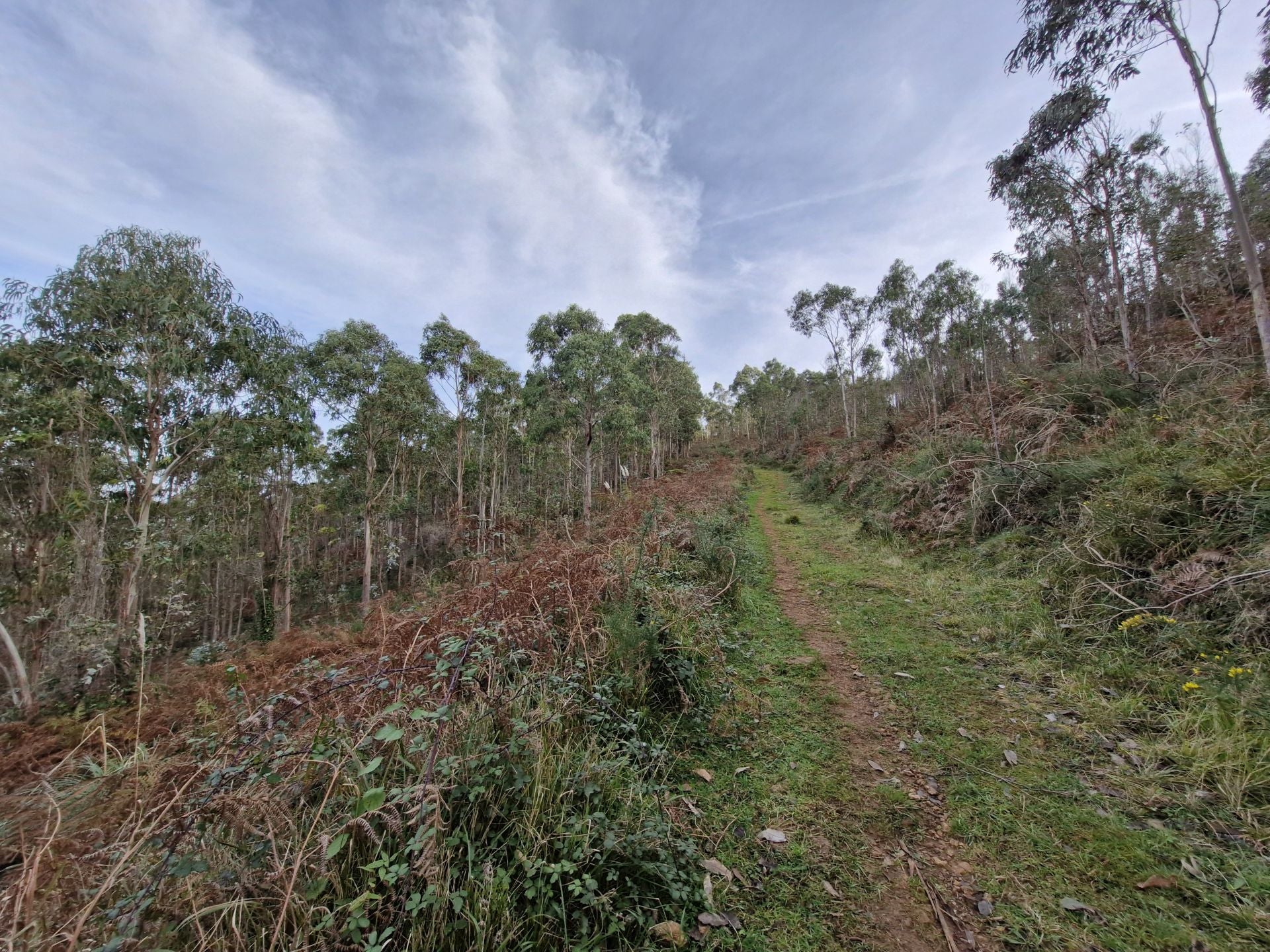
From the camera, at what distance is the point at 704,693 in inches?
139

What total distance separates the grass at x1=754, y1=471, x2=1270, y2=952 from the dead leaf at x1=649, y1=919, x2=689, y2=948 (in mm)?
1272

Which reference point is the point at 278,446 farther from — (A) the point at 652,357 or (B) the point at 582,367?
(A) the point at 652,357

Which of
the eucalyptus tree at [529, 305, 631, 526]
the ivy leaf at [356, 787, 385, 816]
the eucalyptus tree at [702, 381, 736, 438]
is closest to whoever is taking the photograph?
the ivy leaf at [356, 787, 385, 816]

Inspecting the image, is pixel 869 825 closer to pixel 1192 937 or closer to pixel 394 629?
pixel 1192 937

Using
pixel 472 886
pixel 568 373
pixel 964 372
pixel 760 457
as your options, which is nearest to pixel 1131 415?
pixel 472 886

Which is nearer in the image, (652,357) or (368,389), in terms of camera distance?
(368,389)

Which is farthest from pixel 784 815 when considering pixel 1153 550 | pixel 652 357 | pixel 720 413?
pixel 720 413

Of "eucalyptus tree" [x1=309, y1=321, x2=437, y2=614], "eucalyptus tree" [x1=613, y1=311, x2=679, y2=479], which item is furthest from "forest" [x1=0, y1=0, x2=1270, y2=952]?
"eucalyptus tree" [x1=613, y1=311, x2=679, y2=479]

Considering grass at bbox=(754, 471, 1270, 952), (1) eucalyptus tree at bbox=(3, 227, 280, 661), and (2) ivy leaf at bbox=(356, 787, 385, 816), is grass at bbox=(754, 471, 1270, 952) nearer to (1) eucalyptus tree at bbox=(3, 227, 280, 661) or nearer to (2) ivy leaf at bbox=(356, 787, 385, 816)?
(2) ivy leaf at bbox=(356, 787, 385, 816)

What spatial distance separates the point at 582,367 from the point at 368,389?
7324mm

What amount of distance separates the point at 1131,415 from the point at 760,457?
30064mm

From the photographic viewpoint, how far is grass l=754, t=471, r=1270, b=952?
67.7 inches

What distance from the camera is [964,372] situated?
24375 mm

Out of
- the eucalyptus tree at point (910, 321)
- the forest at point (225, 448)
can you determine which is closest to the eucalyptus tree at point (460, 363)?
the forest at point (225, 448)
